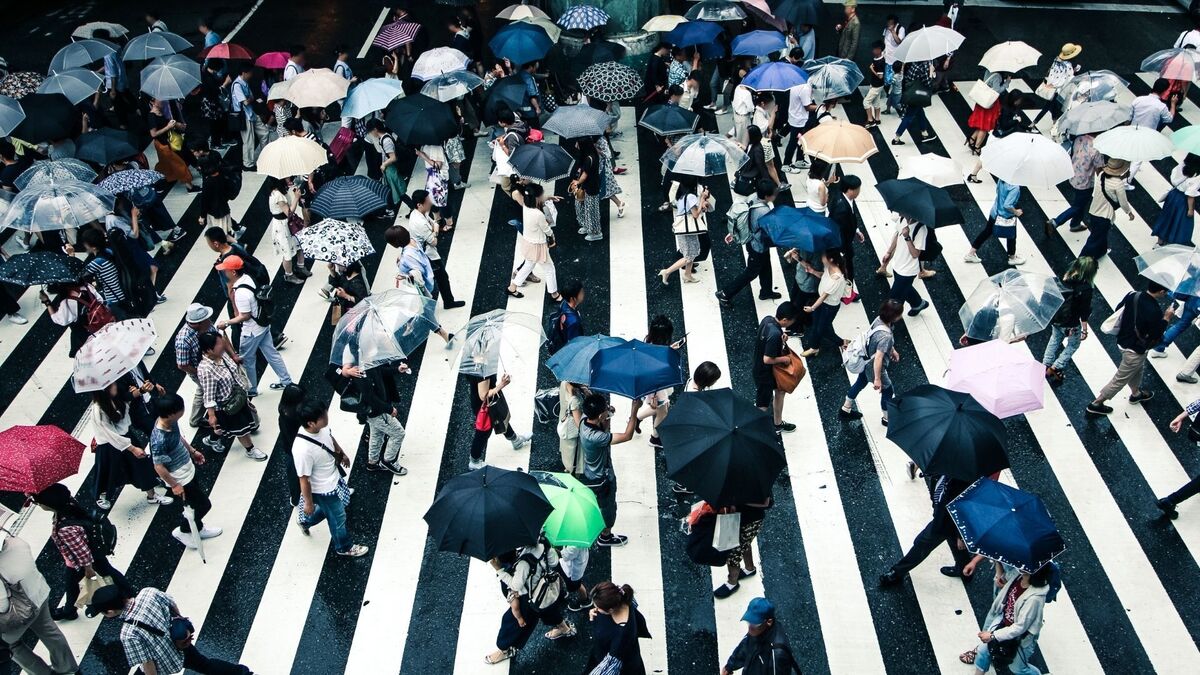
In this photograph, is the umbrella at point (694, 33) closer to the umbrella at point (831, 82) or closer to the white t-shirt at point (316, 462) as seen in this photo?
the umbrella at point (831, 82)

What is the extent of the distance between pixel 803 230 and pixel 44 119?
995 centimetres

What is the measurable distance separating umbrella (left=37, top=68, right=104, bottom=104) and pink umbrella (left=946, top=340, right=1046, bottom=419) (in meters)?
12.3

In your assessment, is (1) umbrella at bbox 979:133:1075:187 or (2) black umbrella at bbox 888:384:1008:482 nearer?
(2) black umbrella at bbox 888:384:1008:482

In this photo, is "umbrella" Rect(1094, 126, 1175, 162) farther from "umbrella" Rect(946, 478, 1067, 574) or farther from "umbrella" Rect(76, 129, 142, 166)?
"umbrella" Rect(76, 129, 142, 166)

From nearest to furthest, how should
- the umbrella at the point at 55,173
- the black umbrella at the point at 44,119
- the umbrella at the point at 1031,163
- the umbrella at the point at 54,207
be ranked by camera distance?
the umbrella at the point at 54,207, the umbrella at the point at 1031,163, the umbrella at the point at 55,173, the black umbrella at the point at 44,119

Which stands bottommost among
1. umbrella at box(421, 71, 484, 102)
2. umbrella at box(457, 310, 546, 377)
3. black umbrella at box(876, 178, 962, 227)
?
umbrella at box(457, 310, 546, 377)

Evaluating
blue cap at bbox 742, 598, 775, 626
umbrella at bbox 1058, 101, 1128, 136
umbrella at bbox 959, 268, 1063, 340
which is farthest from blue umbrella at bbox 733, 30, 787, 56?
blue cap at bbox 742, 598, 775, 626

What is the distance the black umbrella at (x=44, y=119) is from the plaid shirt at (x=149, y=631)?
352 inches

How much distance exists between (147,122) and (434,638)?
11.7 meters

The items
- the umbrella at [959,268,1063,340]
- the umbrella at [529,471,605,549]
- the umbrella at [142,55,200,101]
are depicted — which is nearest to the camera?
the umbrella at [529,471,605,549]

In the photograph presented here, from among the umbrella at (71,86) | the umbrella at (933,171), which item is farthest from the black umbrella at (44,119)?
the umbrella at (933,171)

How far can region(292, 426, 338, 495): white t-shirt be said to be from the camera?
7766 mm

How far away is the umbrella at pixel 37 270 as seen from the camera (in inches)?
382

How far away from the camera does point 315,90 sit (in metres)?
14.0
